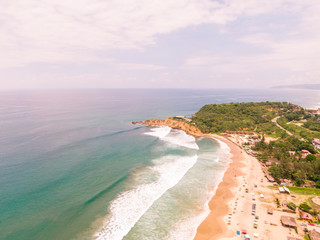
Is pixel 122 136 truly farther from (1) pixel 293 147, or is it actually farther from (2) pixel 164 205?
(1) pixel 293 147

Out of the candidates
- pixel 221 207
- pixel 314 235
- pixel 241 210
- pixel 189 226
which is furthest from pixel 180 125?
pixel 314 235

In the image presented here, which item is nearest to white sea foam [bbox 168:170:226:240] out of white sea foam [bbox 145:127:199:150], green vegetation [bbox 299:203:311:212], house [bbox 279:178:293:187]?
green vegetation [bbox 299:203:311:212]

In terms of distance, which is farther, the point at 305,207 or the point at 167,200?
the point at 167,200

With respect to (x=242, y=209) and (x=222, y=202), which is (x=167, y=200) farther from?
(x=242, y=209)

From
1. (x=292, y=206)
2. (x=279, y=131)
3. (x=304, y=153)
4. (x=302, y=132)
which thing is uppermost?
(x=302, y=132)

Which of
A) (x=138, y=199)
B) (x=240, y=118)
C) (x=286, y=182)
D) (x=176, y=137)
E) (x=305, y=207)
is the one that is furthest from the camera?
(x=240, y=118)
